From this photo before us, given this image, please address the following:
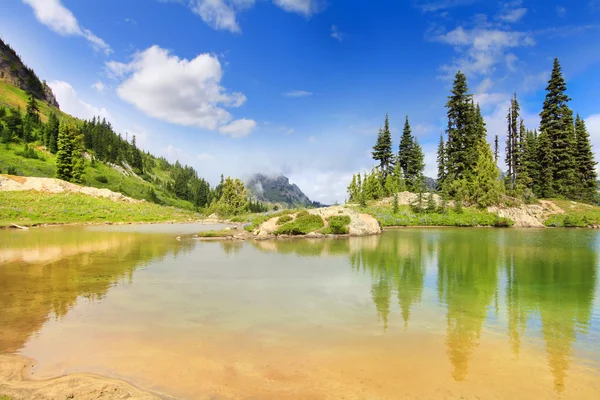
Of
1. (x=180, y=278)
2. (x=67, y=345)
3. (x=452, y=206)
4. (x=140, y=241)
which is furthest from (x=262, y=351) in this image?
(x=452, y=206)

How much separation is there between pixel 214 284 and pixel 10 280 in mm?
9102

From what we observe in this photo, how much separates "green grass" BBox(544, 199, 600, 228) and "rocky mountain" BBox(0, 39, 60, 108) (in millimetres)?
224218

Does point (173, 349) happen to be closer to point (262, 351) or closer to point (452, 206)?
point (262, 351)

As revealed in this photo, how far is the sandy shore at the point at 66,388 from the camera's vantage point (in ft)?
19.9

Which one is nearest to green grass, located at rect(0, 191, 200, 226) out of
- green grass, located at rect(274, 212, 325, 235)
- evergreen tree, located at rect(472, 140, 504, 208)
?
green grass, located at rect(274, 212, 325, 235)

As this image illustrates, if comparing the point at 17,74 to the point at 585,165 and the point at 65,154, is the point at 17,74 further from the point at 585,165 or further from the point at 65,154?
the point at 585,165

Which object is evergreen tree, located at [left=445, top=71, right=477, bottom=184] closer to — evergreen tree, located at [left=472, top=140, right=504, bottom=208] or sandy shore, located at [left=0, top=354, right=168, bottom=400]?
evergreen tree, located at [left=472, top=140, right=504, bottom=208]

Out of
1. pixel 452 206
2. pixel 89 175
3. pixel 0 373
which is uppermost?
pixel 89 175

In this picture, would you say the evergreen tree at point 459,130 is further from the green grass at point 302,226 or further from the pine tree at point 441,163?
the green grass at point 302,226

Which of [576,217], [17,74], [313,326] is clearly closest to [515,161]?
[576,217]

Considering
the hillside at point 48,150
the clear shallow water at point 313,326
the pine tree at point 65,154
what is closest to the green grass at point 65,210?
the pine tree at point 65,154

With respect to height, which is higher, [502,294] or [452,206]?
[452,206]

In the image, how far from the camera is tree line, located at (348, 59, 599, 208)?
58.0 m

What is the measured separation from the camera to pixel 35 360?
292 inches
